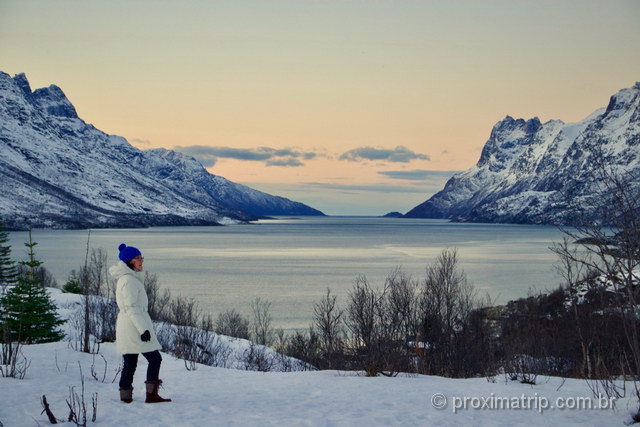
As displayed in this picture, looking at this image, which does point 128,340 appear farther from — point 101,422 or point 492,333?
point 492,333

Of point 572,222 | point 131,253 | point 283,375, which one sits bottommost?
point 283,375

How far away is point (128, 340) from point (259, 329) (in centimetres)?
4197

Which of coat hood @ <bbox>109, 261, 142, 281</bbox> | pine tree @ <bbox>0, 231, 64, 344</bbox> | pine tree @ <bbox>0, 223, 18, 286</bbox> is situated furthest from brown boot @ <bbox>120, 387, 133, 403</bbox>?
pine tree @ <bbox>0, 223, 18, 286</bbox>

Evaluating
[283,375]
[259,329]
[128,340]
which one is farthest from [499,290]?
[128,340]

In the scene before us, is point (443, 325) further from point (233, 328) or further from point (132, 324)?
point (132, 324)

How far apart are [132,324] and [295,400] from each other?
3385mm

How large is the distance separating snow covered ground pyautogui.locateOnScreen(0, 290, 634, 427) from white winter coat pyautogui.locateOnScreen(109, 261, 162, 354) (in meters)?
1.00

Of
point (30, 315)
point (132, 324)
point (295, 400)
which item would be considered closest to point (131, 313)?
point (132, 324)

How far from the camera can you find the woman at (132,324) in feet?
30.3

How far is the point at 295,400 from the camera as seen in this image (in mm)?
10594

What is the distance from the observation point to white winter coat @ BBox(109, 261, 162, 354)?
9227 mm

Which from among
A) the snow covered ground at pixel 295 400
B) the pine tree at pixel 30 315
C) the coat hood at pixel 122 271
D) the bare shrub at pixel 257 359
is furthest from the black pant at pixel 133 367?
the bare shrub at pixel 257 359

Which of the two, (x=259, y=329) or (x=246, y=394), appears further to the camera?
(x=259, y=329)

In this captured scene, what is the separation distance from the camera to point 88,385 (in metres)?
10.8
